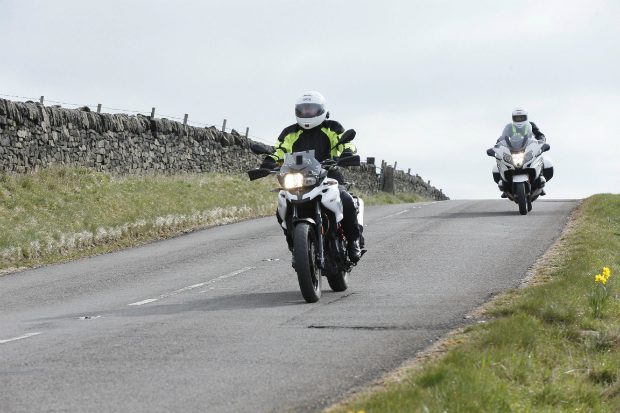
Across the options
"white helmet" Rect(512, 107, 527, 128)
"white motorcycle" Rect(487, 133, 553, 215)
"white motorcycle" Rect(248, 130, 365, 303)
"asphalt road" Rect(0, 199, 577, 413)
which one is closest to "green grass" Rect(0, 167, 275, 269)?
"asphalt road" Rect(0, 199, 577, 413)

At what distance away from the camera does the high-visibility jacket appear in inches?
458

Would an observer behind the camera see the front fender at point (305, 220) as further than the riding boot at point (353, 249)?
No

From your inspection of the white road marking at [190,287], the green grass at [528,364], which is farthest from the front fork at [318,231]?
the white road marking at [190,287]

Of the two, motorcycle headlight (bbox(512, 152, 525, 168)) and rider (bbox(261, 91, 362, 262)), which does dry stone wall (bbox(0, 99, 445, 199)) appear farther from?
rider (bbox(261, 91, 362, 262))

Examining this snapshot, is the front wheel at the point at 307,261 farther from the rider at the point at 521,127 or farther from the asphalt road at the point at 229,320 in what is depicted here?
the rider at the point at 521,127

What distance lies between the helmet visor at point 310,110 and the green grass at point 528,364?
115 inches

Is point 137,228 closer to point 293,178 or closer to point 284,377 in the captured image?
point 293,178

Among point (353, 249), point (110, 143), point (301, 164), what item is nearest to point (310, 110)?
point (301, 164)

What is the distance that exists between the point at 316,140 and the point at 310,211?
1053 millimetres

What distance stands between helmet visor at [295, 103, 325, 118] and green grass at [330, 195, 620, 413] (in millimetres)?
2926

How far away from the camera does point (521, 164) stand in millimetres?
23453

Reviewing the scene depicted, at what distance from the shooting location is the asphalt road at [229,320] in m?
6.80

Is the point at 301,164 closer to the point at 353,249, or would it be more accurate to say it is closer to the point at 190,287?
the point at 353,249

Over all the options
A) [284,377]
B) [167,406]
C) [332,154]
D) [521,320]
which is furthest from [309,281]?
[167,406]
